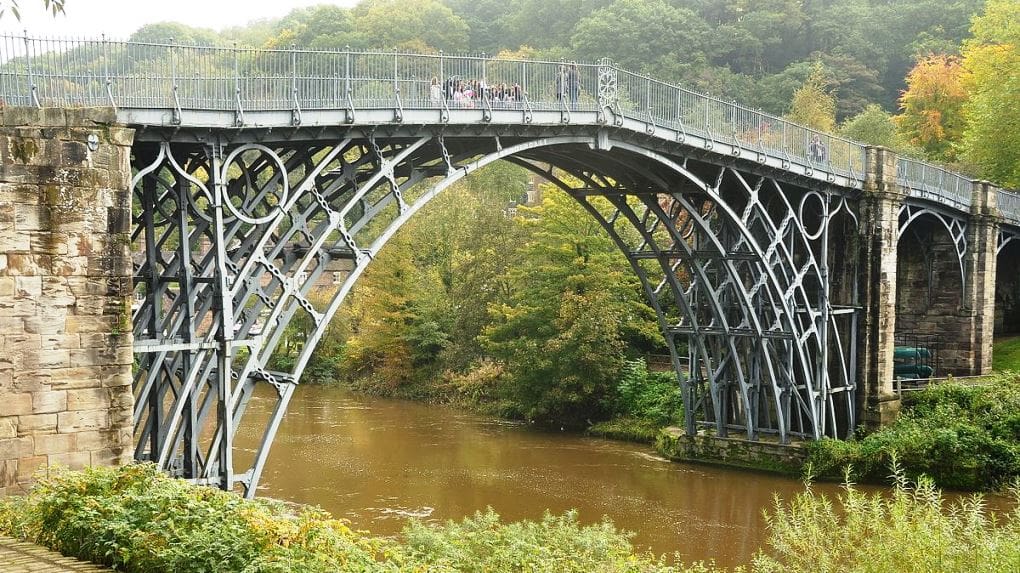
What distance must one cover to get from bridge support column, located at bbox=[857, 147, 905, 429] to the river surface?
129 inches

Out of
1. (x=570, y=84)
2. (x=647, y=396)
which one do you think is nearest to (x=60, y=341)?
(x=570, y=84)

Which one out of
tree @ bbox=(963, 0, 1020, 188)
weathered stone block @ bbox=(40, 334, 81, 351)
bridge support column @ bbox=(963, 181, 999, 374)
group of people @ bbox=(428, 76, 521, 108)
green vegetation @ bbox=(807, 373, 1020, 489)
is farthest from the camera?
tree @ bbox=(963, 0, 1020, 188)

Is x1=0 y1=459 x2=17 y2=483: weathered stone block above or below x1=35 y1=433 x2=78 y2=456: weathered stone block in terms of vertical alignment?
below

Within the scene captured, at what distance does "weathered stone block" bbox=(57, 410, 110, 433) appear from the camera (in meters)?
12.0

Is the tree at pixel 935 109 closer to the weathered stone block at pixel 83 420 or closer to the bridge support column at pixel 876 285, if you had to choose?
the bridge support column at pixel 876 285

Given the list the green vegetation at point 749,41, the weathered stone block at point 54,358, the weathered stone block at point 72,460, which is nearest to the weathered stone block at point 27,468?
the weathered stone block at point 72,460

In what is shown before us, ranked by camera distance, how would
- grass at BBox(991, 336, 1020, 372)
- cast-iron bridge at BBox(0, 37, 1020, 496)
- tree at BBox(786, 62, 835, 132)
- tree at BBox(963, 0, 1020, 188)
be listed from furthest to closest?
tree at BBox(786, 62, 835, 132)
tree at BBox(963, 0, 1020, 188)
grass at BBox(991, 336, 1020, 372)
cast-iron bridge at BBox(0, 37, 1020, 496)

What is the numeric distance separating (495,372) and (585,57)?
34.8m

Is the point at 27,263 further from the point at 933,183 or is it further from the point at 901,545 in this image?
the point at 933,183

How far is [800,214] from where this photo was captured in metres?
26.4

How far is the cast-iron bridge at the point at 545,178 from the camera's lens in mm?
14289

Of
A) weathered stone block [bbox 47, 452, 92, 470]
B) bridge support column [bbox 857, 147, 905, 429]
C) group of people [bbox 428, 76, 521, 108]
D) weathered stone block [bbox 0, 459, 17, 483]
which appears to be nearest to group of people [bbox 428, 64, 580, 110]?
group of people [bbox 428, 76, 521, 108]

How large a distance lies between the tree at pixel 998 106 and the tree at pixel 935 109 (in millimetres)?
3933

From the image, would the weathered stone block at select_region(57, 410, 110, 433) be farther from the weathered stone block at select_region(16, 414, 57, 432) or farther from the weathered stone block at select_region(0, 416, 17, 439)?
the weathered stone block at select_region(0, 416, 17, 439)
